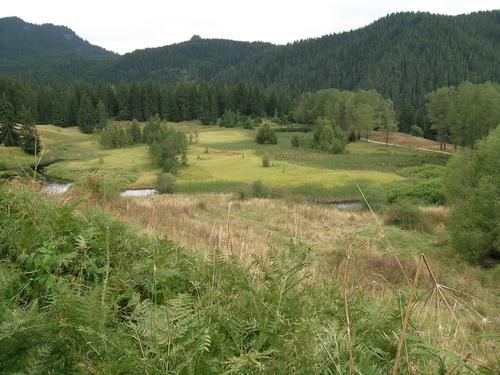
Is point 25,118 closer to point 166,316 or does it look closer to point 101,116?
point 166,316

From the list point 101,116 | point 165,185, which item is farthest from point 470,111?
point 101,116

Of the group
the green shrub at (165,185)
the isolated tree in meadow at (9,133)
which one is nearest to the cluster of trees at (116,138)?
the green shrub at (165,185)

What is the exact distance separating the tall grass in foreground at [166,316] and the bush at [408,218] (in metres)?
28.4

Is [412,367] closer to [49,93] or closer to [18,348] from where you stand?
[18,348]

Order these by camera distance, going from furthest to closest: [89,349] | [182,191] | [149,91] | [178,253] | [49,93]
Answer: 1. [149,91]
2. [49,93]
3. [182,191]
4. [178,253]
5. [89,349]

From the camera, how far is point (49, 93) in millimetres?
105688

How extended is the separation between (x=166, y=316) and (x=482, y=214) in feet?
79.2

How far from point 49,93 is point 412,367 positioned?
389 feet

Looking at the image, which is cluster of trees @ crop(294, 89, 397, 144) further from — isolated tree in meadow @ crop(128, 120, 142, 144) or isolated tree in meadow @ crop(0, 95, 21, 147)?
isolated tree in meadow @ crop(0, 95, 21, 147)

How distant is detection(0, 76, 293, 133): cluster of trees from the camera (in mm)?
98625

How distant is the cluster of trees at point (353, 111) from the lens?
8806 centimetres

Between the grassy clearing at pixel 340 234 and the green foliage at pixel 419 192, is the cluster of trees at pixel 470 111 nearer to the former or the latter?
the green foliage at pixel 419 192

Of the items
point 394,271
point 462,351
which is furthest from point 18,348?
point 394,271

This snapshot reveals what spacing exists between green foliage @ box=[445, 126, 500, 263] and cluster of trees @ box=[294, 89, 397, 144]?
195 ft
